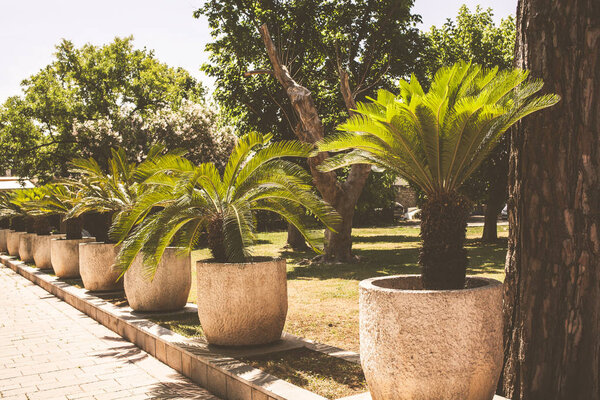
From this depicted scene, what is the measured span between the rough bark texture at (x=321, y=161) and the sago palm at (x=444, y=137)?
10.5 meters

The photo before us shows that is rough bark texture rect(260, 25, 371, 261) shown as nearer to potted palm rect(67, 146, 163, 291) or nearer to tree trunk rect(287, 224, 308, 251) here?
tree trunk rect(287, 224, 308, 251)

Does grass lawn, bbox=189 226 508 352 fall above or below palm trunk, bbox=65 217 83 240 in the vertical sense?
below

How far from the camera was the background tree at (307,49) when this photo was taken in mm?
18969

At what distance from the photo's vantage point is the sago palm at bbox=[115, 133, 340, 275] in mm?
6426

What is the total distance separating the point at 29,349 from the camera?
7113 mm

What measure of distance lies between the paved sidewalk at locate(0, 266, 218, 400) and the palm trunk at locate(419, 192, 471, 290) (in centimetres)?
231

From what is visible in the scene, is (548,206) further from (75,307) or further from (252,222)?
(75,307)

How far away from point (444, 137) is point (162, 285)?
5.23 meters

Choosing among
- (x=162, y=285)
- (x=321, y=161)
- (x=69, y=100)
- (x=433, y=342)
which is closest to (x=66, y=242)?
(x=162, y=285)

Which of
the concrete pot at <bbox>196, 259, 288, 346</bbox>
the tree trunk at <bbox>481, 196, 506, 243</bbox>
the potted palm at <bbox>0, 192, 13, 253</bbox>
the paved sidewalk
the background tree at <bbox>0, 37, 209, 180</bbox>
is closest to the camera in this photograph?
the paved sidewalk

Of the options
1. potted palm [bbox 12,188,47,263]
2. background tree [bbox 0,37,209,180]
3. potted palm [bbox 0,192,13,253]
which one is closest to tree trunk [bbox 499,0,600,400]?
potted palm [bbox 12,188,47,263]

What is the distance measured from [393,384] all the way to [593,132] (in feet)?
7.50

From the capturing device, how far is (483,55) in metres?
25.7

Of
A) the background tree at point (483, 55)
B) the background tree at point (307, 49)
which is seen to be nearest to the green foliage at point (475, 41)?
the background tree at point (483, 55)
